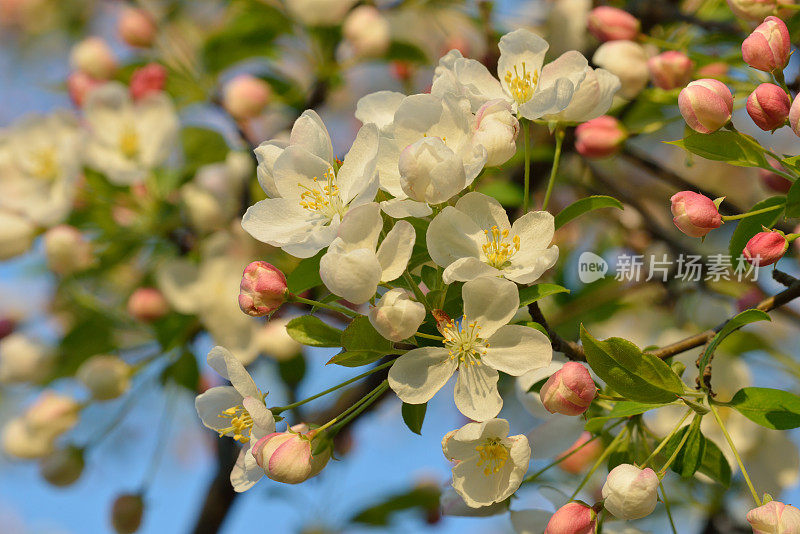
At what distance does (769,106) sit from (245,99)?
1.32 meters

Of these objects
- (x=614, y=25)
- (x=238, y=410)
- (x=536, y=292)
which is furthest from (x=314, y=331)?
(x=614, y=25)

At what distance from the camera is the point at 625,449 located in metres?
1.04

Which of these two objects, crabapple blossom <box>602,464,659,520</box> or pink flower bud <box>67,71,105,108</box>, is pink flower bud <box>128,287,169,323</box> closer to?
pink flower bud <box>67,71,105,108</box>

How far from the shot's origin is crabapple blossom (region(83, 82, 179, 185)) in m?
1.90

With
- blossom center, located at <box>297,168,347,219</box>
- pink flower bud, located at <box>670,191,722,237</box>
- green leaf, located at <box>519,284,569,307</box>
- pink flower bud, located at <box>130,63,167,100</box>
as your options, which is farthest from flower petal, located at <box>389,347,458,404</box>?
pink flower bud, located at <box>130,63,167,100</box>

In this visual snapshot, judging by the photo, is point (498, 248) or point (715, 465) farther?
point (715, 465)

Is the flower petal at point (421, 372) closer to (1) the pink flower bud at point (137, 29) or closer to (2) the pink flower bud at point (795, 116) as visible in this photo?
(2) the pink flower bud at point (795, 116)

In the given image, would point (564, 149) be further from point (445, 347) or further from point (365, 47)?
point (445, 347)

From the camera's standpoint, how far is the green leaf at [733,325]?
85 centimetres

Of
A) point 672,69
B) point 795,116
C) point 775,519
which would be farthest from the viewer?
point 672,69

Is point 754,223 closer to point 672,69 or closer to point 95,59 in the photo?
point 672,69

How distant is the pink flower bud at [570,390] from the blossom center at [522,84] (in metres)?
0.40

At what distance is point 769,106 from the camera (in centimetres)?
96

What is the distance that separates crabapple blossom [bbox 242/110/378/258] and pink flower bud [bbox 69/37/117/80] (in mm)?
1250
